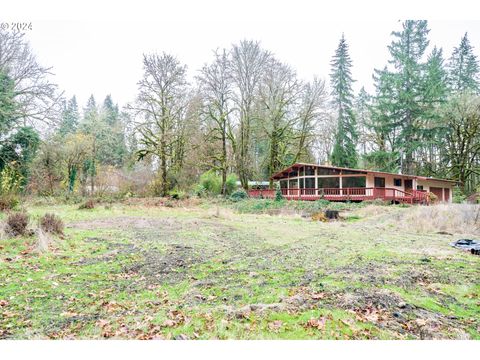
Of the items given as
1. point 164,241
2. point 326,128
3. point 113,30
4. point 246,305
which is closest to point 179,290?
point 246,305

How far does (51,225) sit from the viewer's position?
17.1 feet

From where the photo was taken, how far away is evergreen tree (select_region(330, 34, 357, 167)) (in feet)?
70.2

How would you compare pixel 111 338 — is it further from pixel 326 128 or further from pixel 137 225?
pixel 326 128

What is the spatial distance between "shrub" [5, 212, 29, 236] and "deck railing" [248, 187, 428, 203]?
13485 millimetres

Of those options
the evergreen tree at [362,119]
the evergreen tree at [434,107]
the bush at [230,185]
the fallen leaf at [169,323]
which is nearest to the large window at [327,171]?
the evergreen tree at [434,107]

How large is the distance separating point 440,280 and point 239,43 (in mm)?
17313

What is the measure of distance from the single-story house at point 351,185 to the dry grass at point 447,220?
6.86 m

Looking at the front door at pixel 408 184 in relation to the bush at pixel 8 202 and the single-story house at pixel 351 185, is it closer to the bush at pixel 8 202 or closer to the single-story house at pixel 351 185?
the single-story house at pixel 351 185

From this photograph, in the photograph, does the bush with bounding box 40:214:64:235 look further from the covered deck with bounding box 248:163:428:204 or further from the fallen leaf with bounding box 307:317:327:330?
the covered deck with bounding box 248:163:428:204

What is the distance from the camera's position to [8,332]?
206 cm

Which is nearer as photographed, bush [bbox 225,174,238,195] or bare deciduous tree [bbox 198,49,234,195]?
bare deciduous tree [bbox 198,49,234,195]

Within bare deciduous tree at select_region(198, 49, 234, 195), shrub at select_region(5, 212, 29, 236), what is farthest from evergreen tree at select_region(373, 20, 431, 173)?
shrub at select_region(5, 212, 29, 236)

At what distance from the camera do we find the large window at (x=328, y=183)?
57.4 feet

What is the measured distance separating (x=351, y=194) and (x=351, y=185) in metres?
1.17
